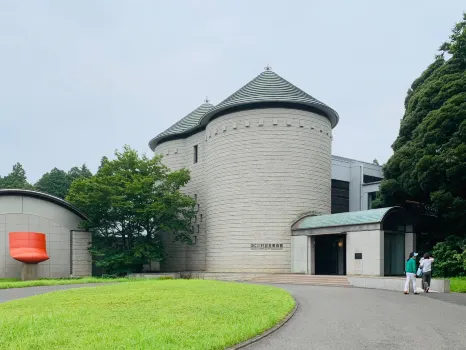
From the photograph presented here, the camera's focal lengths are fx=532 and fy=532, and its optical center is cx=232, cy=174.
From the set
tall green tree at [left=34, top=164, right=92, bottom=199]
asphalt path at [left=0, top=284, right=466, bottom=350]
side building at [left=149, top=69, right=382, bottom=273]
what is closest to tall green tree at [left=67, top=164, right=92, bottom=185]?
tall green tree at [left=34, top=164, right=92, bottom=199]

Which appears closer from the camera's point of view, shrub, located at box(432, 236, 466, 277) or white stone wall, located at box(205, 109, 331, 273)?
shrub, located at box(432, 236, 466, 277)

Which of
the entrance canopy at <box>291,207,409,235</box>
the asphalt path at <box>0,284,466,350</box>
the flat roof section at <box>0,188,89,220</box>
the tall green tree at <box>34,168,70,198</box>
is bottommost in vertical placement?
the asphalt path at <box>0,284,466,350</box>

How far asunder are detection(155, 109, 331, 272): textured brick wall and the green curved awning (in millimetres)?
964

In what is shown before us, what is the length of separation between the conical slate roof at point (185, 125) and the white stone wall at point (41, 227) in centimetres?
987

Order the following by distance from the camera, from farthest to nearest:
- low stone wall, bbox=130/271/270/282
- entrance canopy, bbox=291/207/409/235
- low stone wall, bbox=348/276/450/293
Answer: low stone wall, bbox=130/271/270/282 → entrance canopy, bbox=291/207/409/235 → low stone wall, bbox=348/276/450/293

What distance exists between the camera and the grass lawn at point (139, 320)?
836cm

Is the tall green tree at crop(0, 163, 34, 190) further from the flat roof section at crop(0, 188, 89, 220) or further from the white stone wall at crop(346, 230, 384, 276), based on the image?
the white stone wall at crop(346, 230, 384, 276)

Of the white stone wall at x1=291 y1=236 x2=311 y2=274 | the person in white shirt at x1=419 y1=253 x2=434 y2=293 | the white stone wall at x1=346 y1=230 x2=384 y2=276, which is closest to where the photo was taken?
the person in white shirt at x1=419 y1=253 x2=434 y2=293

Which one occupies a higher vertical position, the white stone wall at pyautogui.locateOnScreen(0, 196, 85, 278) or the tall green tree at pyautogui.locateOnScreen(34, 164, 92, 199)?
the tall green tree at pyautogui.locateOnScreen(34, 164, 92, 199)

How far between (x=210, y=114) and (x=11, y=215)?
552 inches

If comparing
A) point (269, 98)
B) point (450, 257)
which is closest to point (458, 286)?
point (450, 257)

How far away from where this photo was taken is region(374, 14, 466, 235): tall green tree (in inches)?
946

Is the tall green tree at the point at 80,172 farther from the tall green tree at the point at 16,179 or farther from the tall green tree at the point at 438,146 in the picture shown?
the tall green tree at the point at 438,146

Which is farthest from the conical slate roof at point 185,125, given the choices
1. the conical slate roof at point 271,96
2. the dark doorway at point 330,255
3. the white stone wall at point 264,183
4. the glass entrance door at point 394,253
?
the glass entrance door at point 394,253
